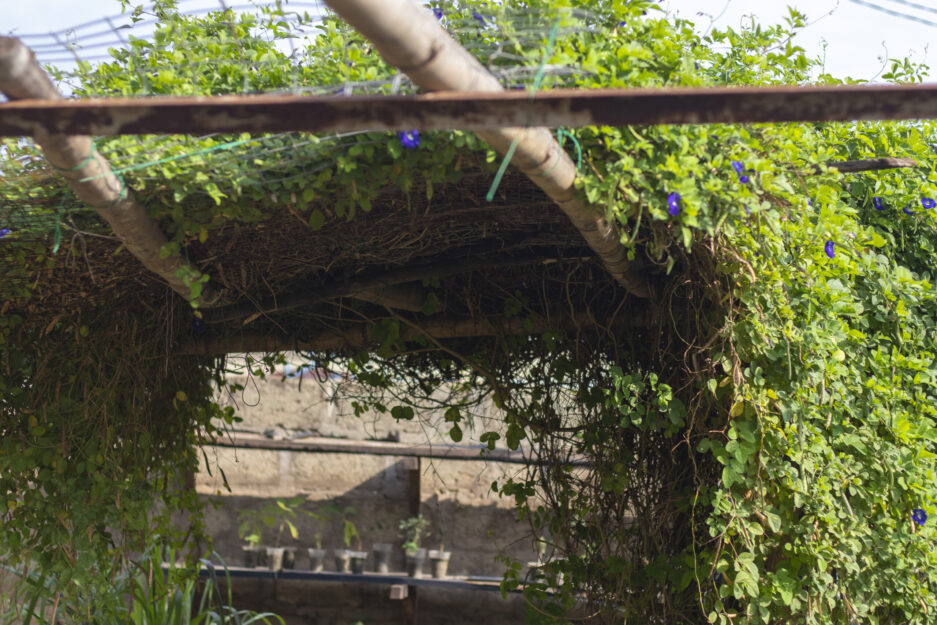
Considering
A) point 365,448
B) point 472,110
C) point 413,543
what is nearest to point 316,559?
point 413,543

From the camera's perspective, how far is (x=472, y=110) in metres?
1.10

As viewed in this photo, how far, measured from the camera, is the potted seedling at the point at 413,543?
16.5 ft

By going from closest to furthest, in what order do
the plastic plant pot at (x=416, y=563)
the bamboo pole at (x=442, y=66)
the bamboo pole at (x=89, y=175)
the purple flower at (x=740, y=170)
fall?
the bamboo pole at (x=442, y=66) < the bamboo pole at (x=89, y=175) < the purple flower at (x=740, y=170) < the plastic plant pot at (x=416, y=563)

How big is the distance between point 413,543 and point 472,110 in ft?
14.7

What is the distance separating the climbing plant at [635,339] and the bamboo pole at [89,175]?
0.15 ft

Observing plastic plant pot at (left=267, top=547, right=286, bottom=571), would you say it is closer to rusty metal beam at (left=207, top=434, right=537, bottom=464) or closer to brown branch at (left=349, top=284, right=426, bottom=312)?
rusty metal beam at (left=207, top=434, right=537, bottom=464)

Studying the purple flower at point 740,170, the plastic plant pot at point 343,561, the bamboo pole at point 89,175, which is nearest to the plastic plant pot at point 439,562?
the plastic plant pot at point 343,561

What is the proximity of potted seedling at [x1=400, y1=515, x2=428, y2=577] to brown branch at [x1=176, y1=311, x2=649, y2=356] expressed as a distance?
Answer: 258 centimetres

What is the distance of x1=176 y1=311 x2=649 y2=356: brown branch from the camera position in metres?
2.54

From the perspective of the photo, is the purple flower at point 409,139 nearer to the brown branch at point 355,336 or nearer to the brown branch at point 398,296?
the brown branch at point 398,296

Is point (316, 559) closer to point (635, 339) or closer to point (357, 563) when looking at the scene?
point (357, 563)

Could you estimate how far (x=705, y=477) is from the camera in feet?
6.68

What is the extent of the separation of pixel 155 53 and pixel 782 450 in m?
1.60

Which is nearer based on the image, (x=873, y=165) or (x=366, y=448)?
(x=873, y=165)
